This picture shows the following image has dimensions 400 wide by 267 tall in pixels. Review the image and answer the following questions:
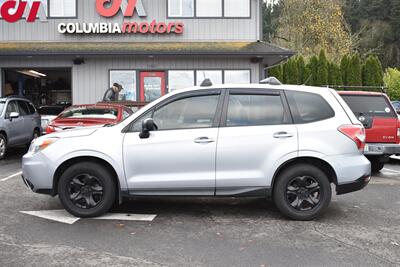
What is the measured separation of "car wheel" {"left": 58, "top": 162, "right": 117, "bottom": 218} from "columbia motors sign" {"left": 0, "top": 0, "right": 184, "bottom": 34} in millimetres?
12477

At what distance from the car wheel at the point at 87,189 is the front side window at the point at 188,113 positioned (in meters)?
0.98

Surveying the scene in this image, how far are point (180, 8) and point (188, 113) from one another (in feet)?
41.5

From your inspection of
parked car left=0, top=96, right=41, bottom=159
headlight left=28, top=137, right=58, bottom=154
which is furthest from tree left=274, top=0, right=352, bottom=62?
headlight left=28, top=137, right=58, bottom=154

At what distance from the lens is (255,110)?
6.40m

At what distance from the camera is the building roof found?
53.8 feet

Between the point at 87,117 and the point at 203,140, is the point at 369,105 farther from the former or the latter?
the point at 87,117

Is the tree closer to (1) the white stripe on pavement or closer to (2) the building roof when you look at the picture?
(2) the building roof

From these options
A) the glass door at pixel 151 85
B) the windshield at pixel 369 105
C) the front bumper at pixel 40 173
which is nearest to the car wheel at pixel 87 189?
the front bumper at pixel 40 173

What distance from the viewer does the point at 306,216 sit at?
20.7 ft

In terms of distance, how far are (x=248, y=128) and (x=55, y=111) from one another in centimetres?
1485

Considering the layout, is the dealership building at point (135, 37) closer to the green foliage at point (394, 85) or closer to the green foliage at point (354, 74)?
the green foliage at point (354, 74)

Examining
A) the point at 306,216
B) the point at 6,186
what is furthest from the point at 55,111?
the point at 306,216

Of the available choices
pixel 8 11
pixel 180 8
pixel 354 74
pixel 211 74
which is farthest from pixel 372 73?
pixel 8 11

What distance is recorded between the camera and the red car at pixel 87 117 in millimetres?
10445
